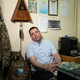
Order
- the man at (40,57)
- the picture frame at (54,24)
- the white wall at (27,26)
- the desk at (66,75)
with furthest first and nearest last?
1. the picture frame at (54,24)
2. the white wall at (27,26)
3. the man at (40,57)
4. the desk at (66,75)

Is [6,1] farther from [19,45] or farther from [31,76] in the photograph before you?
[31,76]

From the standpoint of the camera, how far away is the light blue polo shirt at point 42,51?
111 inches

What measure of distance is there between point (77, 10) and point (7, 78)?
6.60ft

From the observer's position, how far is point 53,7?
129 inches

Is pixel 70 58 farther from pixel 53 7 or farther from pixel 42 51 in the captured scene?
pixel 53 7

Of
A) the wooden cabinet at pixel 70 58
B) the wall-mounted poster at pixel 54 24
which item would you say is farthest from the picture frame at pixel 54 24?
the wooden cabinet at pixel 70 58

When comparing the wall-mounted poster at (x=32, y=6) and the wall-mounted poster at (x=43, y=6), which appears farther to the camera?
the wall-mounted poster at (x=43, y=6)

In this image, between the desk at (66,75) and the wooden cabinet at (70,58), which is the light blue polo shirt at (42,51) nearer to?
the wooden cabinet at (70,58)

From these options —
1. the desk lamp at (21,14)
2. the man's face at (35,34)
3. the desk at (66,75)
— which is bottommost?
the desk at (66,75)

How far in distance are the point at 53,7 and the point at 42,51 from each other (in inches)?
36.4

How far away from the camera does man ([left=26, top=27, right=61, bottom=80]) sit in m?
2.66

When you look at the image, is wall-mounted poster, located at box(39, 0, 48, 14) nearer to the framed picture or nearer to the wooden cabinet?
the framed picture

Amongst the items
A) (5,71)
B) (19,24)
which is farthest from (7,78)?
(19,24)

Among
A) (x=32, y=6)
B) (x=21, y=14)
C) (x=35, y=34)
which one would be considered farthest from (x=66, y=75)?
(x=32, y=6)
